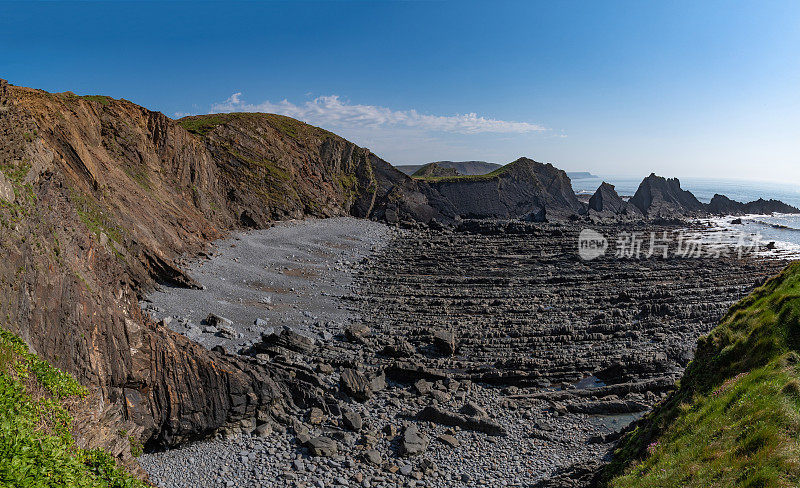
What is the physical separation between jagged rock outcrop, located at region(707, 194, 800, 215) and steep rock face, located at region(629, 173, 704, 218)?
13.3ft

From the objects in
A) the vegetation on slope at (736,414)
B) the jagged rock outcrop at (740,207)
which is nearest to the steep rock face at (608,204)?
the jagged rock outcrop at (740,207)

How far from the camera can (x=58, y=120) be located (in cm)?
3600

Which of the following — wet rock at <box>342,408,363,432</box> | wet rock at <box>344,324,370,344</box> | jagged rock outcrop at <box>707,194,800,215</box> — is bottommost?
wet rock at <box>342,408,363,432</box>

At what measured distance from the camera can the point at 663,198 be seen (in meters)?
127

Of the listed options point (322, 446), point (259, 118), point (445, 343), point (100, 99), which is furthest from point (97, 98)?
point (322, 446)

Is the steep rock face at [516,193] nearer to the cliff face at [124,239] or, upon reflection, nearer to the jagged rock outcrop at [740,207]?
the cliff face at [124,239]

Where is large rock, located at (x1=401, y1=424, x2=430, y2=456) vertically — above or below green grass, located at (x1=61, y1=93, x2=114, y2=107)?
below

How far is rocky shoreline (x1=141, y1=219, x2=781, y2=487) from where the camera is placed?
1717 centimetres

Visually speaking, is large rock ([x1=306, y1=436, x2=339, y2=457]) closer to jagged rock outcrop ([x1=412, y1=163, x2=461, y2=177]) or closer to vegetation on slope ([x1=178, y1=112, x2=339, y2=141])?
vegetation on slope ([x1=178, y1=112, x2=339, y2=141])

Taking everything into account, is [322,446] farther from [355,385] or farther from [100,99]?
[100,99]

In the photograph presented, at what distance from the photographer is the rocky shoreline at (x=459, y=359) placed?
56.3ft

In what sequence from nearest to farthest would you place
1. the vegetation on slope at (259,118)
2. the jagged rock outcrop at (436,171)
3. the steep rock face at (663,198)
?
the vegetation on slope at (259,118) < the steep rock face at (663,198) < the jagged rock outcrop at (436,171)

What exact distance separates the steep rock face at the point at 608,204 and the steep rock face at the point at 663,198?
13.8 feet

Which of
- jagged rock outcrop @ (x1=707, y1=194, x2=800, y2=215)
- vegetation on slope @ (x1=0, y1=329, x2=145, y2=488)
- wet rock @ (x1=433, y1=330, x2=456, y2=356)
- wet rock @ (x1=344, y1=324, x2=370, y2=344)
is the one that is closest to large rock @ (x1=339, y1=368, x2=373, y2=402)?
wet rock @ (x1=344, y1=324, x2=370, y2=344)
